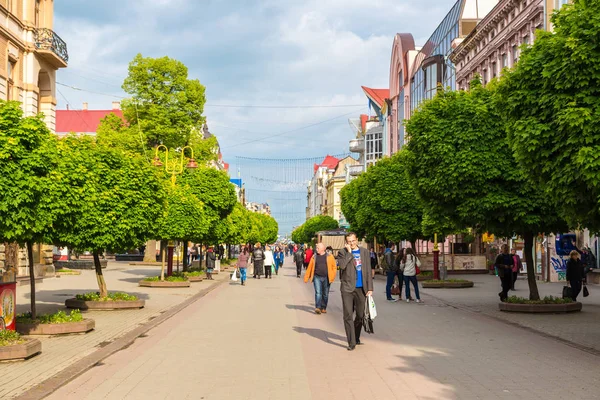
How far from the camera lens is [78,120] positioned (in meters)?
90.0

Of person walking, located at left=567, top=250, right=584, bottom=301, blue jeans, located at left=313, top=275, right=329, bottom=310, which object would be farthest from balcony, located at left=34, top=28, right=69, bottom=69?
person walking, located at left=567, top=250, right=584, bottom=301

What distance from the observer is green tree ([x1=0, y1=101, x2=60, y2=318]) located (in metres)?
10.7

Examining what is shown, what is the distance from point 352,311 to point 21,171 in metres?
5.42

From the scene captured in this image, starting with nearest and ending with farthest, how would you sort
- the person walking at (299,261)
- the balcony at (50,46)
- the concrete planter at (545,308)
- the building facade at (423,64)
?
the concrete planter at (545,308) < the balcony at (50,46) < the person walking at (299,261) < the building facade at (423,64)

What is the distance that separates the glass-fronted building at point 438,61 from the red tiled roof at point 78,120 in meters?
36.0

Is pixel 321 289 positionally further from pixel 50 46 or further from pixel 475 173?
pixel 50 46

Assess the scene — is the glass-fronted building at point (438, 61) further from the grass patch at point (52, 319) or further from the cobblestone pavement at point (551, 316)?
the grass patch at point (52, 319)

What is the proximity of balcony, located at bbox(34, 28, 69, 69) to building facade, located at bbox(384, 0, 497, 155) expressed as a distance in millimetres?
20082

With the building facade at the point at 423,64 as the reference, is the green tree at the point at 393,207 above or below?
below

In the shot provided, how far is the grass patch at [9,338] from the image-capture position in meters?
10.8

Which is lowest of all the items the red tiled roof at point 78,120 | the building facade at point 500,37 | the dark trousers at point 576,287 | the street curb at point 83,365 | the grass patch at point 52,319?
the street curb at point 83,365

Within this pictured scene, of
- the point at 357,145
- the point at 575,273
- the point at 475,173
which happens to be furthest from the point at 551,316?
the point at 357,145

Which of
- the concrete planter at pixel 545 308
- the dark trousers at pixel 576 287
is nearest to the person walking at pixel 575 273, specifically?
the dark trousers at pixel 576 287

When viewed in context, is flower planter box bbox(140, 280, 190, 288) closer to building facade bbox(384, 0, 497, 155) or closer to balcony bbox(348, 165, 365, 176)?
building facade bbox(384, 0, 497, 155)
